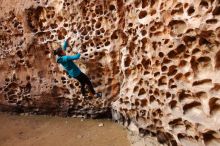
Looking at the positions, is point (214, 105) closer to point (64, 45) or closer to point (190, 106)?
point (190, 106)

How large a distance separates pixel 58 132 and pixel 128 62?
183 cm

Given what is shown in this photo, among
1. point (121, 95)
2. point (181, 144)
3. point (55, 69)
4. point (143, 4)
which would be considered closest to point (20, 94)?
point (55, 69)

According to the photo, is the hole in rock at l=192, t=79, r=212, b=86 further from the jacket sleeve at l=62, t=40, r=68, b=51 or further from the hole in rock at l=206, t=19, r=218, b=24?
the jacket sleeve at l=62, t=40, r=68, b=51

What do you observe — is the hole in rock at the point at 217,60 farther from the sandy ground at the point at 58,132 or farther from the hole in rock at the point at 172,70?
the sandy ground at the point at 58,132

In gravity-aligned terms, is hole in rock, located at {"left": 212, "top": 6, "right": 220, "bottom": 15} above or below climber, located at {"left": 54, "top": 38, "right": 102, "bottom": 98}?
above

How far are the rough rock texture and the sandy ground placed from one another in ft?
0.71

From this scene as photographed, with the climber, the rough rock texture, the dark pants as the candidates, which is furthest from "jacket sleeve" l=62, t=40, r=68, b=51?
the dark pants

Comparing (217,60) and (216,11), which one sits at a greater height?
(216,11)

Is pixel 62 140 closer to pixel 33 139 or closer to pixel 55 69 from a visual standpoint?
pixel 33 139

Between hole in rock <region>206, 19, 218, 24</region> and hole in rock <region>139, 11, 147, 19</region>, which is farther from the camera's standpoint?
hole in rock <region>139, 11, 147, 19</region>

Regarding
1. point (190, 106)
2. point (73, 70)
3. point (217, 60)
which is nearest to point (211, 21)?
point (217, 60)

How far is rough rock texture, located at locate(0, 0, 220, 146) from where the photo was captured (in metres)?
3.65

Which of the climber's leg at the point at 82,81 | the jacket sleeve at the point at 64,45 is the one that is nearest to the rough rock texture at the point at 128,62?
the jacket sleeve at the point at 64,45

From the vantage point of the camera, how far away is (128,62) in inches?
203
